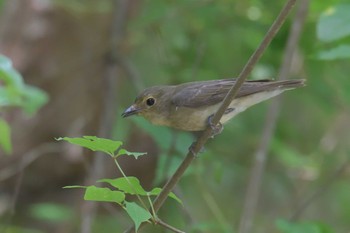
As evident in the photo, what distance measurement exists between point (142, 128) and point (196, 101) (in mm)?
1308

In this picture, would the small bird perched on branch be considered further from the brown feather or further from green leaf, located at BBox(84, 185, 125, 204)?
green leaf, located at BBox(84, 185, 125, 204)

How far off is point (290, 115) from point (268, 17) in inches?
59.1

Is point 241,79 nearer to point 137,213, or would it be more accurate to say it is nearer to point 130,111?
point 137,213

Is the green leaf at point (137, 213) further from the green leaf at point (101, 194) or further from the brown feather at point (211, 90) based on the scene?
the brown feather at point (211, 90)

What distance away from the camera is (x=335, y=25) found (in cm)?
362

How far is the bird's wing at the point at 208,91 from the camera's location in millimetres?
3941

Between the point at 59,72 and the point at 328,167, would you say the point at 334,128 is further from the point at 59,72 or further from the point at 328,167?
the point at 59,72

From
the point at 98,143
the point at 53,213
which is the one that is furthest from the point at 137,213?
the point at 53,213

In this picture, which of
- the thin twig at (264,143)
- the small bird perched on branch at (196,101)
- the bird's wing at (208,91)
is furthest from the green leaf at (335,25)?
the thin twig at (264,143)

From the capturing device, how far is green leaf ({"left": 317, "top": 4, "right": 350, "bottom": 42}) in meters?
3.56

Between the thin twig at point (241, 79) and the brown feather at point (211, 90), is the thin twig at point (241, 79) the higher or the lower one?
the lower one

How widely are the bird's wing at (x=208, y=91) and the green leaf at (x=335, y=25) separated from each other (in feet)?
1.42

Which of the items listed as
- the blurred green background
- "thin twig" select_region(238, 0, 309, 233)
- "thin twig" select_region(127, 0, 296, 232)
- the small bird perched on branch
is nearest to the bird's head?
the small bird perched on branch

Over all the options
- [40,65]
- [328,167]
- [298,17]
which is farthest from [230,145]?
[40,65]
